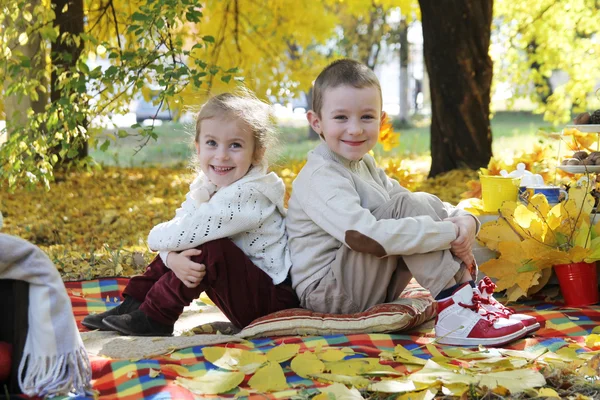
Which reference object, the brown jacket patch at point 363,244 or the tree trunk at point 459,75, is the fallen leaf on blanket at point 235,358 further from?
the tree trunk at point 459,75

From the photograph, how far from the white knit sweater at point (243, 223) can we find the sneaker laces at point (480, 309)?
0.62 m

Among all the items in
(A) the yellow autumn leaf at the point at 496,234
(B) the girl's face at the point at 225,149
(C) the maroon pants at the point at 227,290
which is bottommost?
(C) the maroon pants at the point at 227,290

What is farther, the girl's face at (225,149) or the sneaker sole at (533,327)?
the girl's face at (225,149)

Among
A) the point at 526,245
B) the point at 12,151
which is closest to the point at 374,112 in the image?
the point at 526,245

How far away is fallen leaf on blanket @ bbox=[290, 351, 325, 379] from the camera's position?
6.94ft

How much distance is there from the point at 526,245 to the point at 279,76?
4.86 metres

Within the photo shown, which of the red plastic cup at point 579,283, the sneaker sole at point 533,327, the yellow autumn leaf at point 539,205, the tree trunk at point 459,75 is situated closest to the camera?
the sneaker sole at point 533,327

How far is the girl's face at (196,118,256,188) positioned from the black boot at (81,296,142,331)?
19.7 inches

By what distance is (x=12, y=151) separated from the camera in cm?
460

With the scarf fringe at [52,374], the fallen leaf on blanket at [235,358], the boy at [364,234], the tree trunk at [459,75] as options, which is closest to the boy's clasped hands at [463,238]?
the boy at [364,234]

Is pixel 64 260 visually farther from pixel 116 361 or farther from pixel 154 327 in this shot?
pixel 116 361

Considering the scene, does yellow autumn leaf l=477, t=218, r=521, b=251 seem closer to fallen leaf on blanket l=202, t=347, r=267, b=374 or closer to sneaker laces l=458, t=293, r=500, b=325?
sneaker laces l=458, t=293, r=500, b=325

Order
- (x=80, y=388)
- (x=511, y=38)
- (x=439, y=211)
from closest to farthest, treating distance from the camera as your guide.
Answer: (x=80, y=388) < (x=439, y=211) < (x=511, y=38)

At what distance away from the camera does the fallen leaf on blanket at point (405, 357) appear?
2221 millimetres
